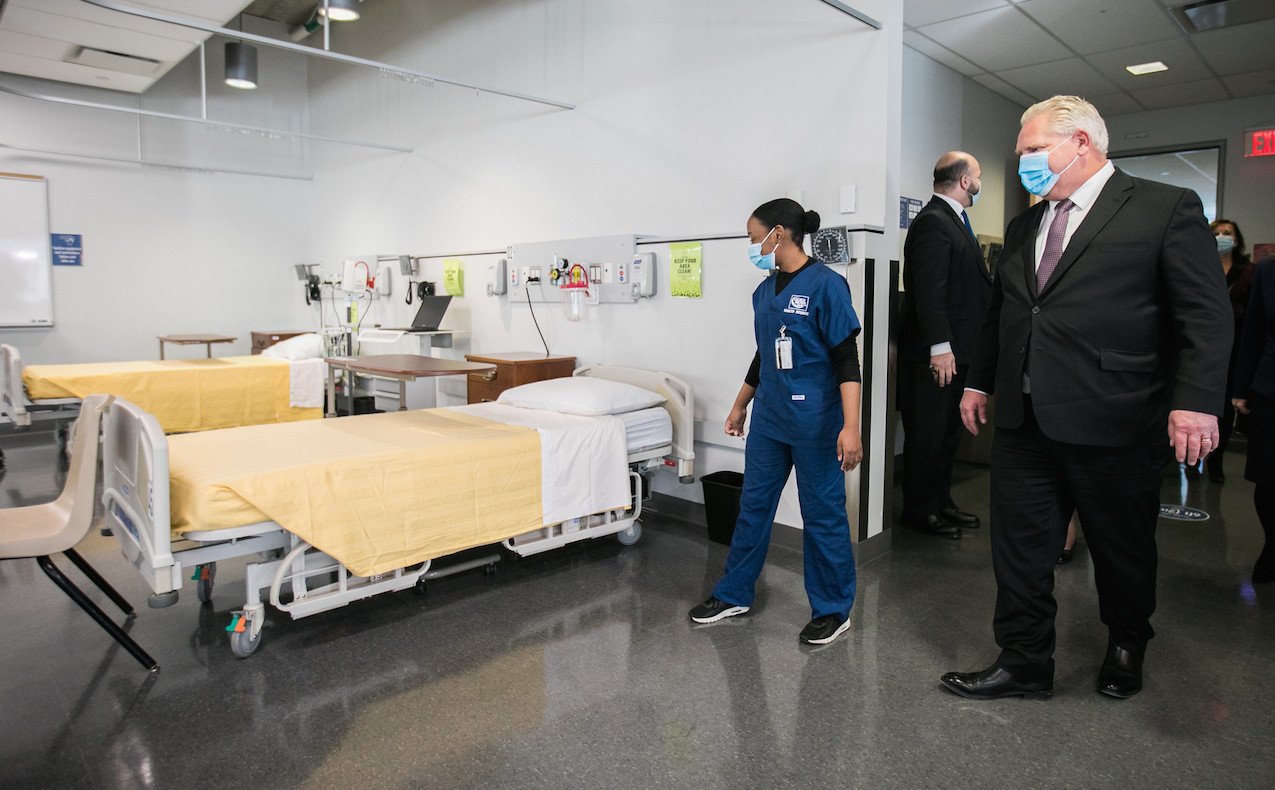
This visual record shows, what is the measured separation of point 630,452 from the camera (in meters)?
3.41

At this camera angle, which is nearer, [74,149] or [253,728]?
[253,728]

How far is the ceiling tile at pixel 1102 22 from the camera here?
412 centimetres

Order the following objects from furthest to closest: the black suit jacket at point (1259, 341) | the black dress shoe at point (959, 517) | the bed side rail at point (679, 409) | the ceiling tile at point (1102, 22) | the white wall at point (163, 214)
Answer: the white wall at point (163, 214) → the ceiling tile at point (1102, 22) → the black dress shoe at point (959, 517) → the bed side rail at point (679, 409) → the black suit jacket at point (1259, 341)

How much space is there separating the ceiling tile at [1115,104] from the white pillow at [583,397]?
4926 millimetres

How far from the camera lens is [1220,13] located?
4223 millimetres

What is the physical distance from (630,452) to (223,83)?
6421 mm

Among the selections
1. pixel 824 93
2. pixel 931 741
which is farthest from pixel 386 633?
pixel 824 93

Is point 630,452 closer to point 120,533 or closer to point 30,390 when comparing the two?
point 120,533

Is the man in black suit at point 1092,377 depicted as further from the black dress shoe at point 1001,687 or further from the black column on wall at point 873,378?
the black column on wall at point 873,378

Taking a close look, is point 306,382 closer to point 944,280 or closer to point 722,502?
point 722,502

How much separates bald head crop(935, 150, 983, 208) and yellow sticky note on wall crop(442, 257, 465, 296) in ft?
10.7

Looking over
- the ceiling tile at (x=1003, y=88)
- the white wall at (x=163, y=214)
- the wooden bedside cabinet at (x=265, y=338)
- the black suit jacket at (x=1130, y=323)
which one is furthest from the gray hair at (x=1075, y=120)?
the white wall at (x=163, y=214)

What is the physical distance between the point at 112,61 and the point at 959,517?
263 inches

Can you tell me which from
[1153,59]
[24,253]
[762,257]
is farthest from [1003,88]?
[24,253]
